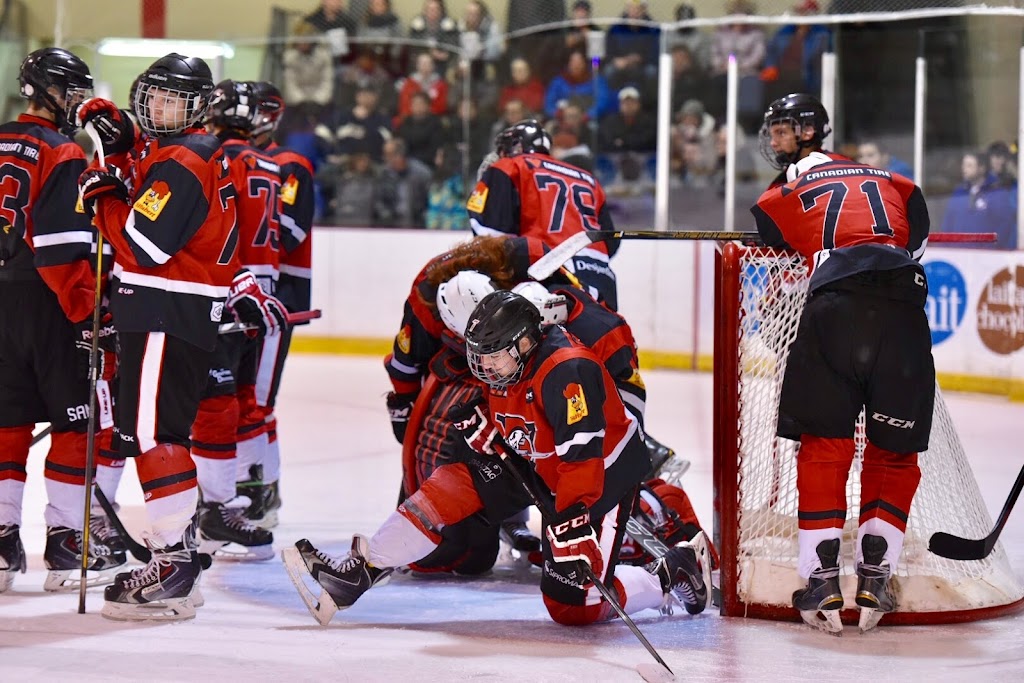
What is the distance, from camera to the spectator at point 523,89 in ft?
29.7

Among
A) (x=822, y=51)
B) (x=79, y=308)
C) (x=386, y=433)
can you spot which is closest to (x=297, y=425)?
(x=386, y=433)

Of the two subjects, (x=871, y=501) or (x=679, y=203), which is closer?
(x=871, y=501)

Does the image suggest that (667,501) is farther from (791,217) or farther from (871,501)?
(791,217)

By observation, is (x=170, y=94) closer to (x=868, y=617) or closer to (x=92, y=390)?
(x=92, y=390)

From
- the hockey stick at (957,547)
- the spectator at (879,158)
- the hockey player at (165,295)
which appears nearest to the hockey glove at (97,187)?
the hockey player at (165,295)

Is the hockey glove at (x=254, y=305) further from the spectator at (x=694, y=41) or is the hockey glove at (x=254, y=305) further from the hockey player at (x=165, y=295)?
Result: the spectator at (x=694, y=41)

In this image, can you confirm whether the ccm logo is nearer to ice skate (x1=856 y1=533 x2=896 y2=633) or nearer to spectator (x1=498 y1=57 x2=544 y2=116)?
ice skate (x1=856 y1=533 x2=896 y2=633)

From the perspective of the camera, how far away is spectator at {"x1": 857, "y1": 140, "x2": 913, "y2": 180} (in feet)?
26.8

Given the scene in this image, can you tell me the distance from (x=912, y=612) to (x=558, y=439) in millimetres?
1006

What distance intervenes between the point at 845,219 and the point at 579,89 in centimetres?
581

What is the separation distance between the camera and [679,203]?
8.62m

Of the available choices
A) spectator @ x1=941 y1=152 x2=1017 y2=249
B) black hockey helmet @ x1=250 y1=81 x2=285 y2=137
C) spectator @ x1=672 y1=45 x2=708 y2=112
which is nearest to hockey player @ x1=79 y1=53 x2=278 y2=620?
black hockey helmet @ x1=250 y1=81 x2=285 y2=137

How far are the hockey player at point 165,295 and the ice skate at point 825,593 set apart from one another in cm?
147

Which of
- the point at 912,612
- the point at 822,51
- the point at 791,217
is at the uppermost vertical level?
the point at 822,51
